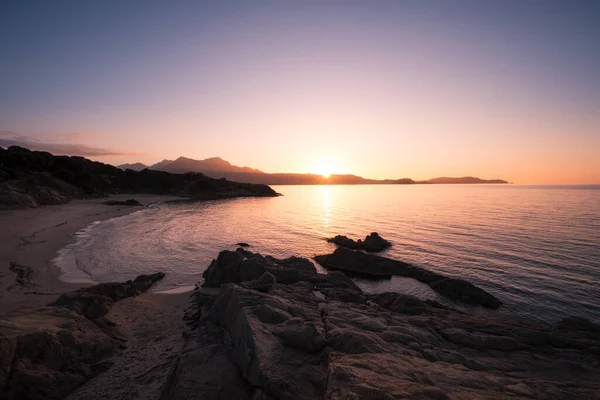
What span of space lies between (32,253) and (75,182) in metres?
75.1

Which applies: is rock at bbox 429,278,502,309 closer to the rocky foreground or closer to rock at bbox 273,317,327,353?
the rocky foreground

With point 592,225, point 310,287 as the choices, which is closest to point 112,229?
point 310,287

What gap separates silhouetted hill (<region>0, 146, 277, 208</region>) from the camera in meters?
55.5

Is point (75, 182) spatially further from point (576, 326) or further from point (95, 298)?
point (576, 326)

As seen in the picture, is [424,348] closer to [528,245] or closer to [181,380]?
[181,380]

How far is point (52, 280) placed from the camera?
18.7 meters

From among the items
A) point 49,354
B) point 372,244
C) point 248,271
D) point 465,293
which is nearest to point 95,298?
point 49,354

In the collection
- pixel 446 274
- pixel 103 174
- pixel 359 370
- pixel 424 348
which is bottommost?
pixel 446 274

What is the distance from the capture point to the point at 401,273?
2473cm

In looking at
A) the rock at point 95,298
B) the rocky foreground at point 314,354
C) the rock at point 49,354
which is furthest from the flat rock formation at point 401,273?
the rock at point 49,354

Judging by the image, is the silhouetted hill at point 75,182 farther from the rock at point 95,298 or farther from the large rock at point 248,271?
the large rock at point 248,271

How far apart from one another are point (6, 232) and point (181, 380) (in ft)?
123

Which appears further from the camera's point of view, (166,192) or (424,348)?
(166,192)

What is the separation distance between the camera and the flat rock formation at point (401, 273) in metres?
19.2
